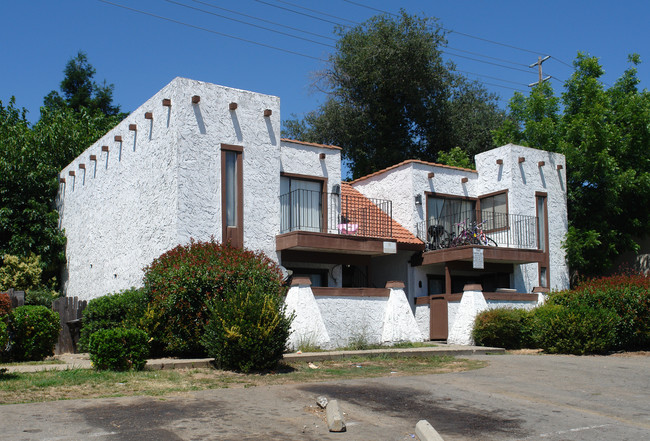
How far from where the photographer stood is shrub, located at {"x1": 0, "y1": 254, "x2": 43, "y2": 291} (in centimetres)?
2139

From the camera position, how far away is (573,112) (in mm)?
27641

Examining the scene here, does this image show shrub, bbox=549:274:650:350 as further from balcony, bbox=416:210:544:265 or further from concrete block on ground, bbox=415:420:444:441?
concrete block on ground, bbox=415:420:444:441

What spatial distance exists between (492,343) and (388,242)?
13.2ft

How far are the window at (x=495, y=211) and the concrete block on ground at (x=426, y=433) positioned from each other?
1651cm

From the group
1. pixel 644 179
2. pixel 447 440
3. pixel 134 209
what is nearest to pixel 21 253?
pixel 134 209

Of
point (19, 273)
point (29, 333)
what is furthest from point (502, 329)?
point (19, 273)

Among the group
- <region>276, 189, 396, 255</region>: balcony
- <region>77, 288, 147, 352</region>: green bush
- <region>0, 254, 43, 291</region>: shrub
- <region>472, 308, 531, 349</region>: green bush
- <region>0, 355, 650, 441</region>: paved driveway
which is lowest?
<region>0, 355, 650, 441</region>: paved driveway

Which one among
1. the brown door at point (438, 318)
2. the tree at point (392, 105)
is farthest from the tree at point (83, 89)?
the brown door at point (438, 318)

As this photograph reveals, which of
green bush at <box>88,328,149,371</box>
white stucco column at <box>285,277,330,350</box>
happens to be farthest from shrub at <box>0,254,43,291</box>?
green bush at <box>88,328,149,371</box>

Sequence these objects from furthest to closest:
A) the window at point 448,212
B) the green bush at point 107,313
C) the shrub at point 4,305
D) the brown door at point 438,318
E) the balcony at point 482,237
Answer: the window at point 448,212 → the balcony at point 482,237 → the brown door at point 438,318 → the green bush at point 107,313 → the shrub at point 4,305

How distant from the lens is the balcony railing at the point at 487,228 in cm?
2214

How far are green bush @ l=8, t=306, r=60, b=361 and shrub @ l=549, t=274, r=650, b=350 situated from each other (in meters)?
13.1

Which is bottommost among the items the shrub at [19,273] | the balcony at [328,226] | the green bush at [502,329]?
the green bush at [502,329]

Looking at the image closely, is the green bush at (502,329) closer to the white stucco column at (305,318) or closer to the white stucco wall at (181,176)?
the white stucco column at (305,318)
